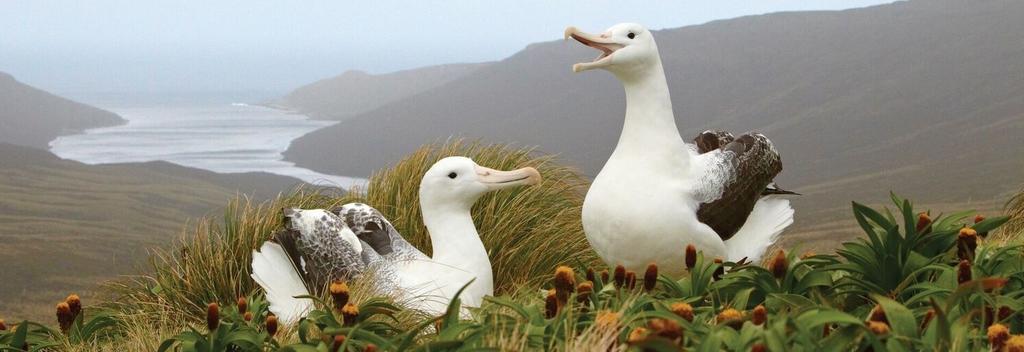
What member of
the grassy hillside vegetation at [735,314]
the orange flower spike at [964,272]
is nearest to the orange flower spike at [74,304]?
the grassy hillside vegetation at [735,314]

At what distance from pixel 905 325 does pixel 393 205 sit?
18.0 feet

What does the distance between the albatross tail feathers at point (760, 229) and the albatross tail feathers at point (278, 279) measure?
8.90ft

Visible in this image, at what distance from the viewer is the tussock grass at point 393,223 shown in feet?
25.7

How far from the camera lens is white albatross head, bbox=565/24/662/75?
6.27 metres

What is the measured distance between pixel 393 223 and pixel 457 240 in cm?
204

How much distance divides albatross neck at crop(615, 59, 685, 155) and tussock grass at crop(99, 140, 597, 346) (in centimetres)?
177

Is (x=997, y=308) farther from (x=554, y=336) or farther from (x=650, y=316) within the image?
(x=554, y=336)

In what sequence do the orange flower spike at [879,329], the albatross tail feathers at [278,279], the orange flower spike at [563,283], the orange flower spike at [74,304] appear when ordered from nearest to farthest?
1. the orange flower spike at [879,329]
2. the orange flower spike at [563,283]
3. the orange flower spike at [74,304]
4. the albatross tail feathers at [278,279]

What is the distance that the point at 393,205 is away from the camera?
8750 mm

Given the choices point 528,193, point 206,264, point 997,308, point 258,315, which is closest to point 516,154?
point 528,193

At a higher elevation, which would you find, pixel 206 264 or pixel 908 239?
pixel 908 239

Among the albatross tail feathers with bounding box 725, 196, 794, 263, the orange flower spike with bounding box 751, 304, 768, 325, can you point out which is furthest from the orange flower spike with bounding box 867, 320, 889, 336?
the albatross tail feathers with bounding box 725, 196, 794, 263

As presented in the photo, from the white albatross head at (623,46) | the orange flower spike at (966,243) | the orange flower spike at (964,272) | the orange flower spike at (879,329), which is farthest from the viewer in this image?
the white albatross head at (623,46)

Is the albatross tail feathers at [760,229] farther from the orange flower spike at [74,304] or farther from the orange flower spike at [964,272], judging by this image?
the orange flower spike at [74,304]
